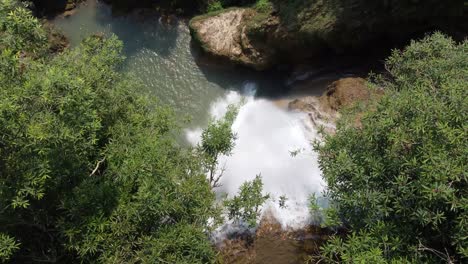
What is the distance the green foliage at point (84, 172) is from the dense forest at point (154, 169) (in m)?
0.03

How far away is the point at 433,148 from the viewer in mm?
6812

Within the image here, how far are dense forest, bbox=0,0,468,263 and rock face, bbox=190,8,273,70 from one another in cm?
720

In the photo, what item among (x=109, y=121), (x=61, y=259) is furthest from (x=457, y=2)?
(x=61, y=259)

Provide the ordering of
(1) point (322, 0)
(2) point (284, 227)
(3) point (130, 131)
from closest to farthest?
(3) point (130, 131) < (2) point (284, 227) < (1) point (322, 0)

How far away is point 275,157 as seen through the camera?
14.4 m

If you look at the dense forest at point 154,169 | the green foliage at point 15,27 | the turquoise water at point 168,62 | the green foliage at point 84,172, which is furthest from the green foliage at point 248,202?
the green foliage at point 15,27

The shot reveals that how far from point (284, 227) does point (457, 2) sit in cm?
1069

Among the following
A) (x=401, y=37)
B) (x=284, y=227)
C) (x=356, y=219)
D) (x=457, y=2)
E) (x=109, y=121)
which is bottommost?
(x=284, y=227)

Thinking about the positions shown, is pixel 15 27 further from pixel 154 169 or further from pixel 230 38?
pixel 230 38

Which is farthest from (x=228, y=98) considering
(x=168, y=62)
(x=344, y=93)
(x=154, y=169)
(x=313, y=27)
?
(x=154, y=169)

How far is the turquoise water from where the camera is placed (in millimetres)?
16609

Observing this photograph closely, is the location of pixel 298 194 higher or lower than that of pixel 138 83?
lower

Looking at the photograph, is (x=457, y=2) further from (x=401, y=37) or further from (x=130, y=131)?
(x=130, y=131)

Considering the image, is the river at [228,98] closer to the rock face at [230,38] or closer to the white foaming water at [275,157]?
the white foaming water at [275,157]
